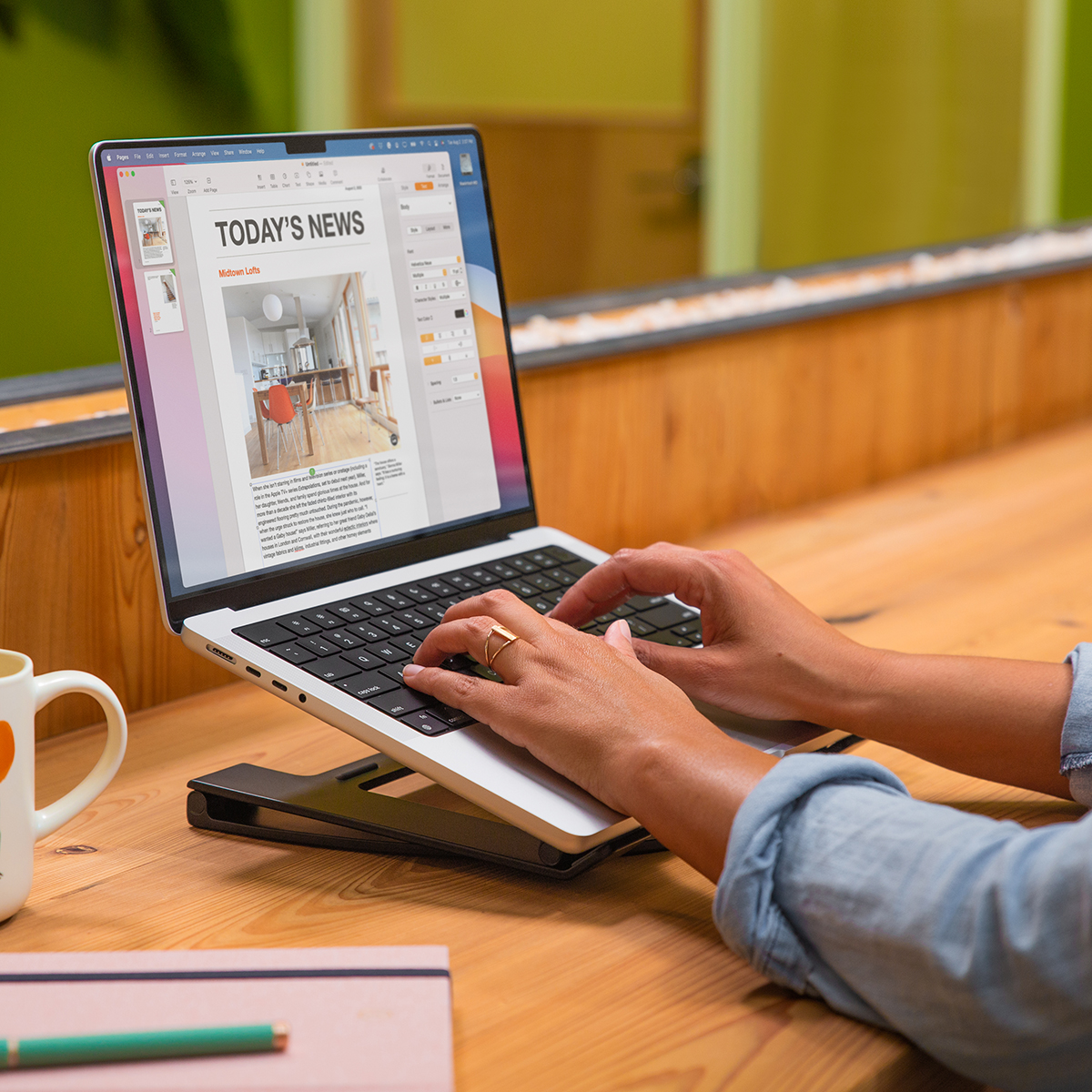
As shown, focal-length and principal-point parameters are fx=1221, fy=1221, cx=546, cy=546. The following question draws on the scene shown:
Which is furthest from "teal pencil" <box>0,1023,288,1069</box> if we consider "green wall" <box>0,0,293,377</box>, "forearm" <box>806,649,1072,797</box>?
"green wall" <box>0,0,293,377</box>

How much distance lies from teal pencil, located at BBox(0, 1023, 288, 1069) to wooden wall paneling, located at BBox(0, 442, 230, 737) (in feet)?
1.22

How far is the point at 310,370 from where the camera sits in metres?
0.69

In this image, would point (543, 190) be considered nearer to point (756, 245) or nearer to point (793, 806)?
point (756, 245)

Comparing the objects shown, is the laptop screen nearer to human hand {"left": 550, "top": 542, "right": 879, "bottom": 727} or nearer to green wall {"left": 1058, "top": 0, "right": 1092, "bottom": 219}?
human hand {"left": 550, "top": 542, "right": 879, "bottom": 727}

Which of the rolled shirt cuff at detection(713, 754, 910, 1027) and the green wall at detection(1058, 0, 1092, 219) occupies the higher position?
the green wall at detection(1058, 0, 1092, 219)

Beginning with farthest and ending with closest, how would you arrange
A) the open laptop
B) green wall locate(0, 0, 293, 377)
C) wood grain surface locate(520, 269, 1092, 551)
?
green wall locate(0, 0, 293, 377)
wood grain surface locate(520, 269, 1092, 551)
the open laptop

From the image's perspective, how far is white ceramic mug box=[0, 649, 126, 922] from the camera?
50cm

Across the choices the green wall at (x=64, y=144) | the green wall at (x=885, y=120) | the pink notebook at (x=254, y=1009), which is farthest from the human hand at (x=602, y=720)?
the green wall at (x=885, y=120)

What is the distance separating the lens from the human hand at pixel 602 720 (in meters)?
0.51

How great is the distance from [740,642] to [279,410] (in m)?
0.29

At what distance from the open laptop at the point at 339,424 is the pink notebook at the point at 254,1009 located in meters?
0.11

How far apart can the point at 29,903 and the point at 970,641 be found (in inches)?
26.2

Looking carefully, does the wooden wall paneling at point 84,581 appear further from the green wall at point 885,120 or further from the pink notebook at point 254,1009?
the green wall at point 885,120

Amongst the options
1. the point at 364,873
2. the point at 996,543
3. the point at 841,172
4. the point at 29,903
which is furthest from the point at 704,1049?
the point at 841,172
